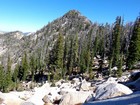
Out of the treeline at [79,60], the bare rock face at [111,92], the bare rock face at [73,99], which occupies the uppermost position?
the treeline at [79,60]

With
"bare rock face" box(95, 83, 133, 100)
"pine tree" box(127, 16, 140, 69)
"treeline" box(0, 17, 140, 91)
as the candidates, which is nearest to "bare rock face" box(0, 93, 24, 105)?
"bare rock face" box(95, 83, 133, 100)

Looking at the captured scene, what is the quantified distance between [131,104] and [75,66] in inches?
4013

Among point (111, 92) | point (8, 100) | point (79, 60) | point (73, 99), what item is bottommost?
point (73, 99)

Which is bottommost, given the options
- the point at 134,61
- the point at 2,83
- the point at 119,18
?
the point at 2,83

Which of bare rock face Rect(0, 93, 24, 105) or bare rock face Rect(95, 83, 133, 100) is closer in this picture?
bare rock face Rect(95, 83, 133, 100)

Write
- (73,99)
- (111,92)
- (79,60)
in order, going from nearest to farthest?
(111,92), (73,99), (79,60)

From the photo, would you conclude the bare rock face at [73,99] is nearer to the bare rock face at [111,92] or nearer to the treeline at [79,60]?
the bare rock face at [111,92]

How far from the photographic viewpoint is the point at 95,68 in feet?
331

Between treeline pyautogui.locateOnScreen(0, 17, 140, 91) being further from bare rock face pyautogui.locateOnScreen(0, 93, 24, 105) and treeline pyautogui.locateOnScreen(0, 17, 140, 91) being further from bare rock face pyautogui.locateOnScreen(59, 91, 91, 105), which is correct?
bare rock face pyautogui.locateOnScreen(0, 93, 24, 105)

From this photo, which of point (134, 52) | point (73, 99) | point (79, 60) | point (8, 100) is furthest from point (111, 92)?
point (79, 60)

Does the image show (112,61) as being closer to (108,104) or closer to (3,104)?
(3,104)

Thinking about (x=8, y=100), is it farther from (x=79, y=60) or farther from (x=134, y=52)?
(x=79, y=60)

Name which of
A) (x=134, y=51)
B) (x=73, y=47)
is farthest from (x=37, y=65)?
(x=134, y=51)

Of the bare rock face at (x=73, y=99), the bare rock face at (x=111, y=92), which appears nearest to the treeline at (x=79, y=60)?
the bare rock face at (x=73, y=99)
